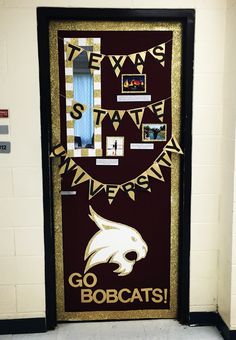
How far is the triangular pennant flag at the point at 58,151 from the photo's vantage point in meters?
2.66

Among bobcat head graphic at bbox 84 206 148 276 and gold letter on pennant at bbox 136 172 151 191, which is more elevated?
gold letter on pennant at bbox 136 172 151 191

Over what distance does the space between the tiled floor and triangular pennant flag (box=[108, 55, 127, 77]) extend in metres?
1.87

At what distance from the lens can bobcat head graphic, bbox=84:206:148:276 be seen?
2803 mm

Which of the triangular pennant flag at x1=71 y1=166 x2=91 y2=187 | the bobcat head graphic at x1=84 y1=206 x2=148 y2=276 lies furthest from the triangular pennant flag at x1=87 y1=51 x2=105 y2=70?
the bobcat head graphic at x1=84 y1=206 x2=148 y2=276

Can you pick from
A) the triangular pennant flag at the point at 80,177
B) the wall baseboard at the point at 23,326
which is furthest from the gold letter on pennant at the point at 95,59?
the wall baseboard at the point at 23,326

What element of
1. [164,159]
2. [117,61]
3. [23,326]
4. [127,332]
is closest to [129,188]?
[164,159]

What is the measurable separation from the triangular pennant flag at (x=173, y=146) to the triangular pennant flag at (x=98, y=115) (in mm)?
506

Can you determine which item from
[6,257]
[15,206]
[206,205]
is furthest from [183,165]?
[6,257]

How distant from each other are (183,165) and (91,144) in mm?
A: 683

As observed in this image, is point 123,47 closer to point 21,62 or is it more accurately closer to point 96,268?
point 21,62

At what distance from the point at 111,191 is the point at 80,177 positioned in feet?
0.81

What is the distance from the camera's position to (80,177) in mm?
2730

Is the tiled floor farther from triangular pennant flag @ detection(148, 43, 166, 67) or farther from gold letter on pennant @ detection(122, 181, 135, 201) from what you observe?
triangular pennant flag @ detection(148, 43, 166, 67)

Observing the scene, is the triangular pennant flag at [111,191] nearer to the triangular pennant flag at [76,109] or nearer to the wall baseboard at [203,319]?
the triangular pennant flag at [76,109]
